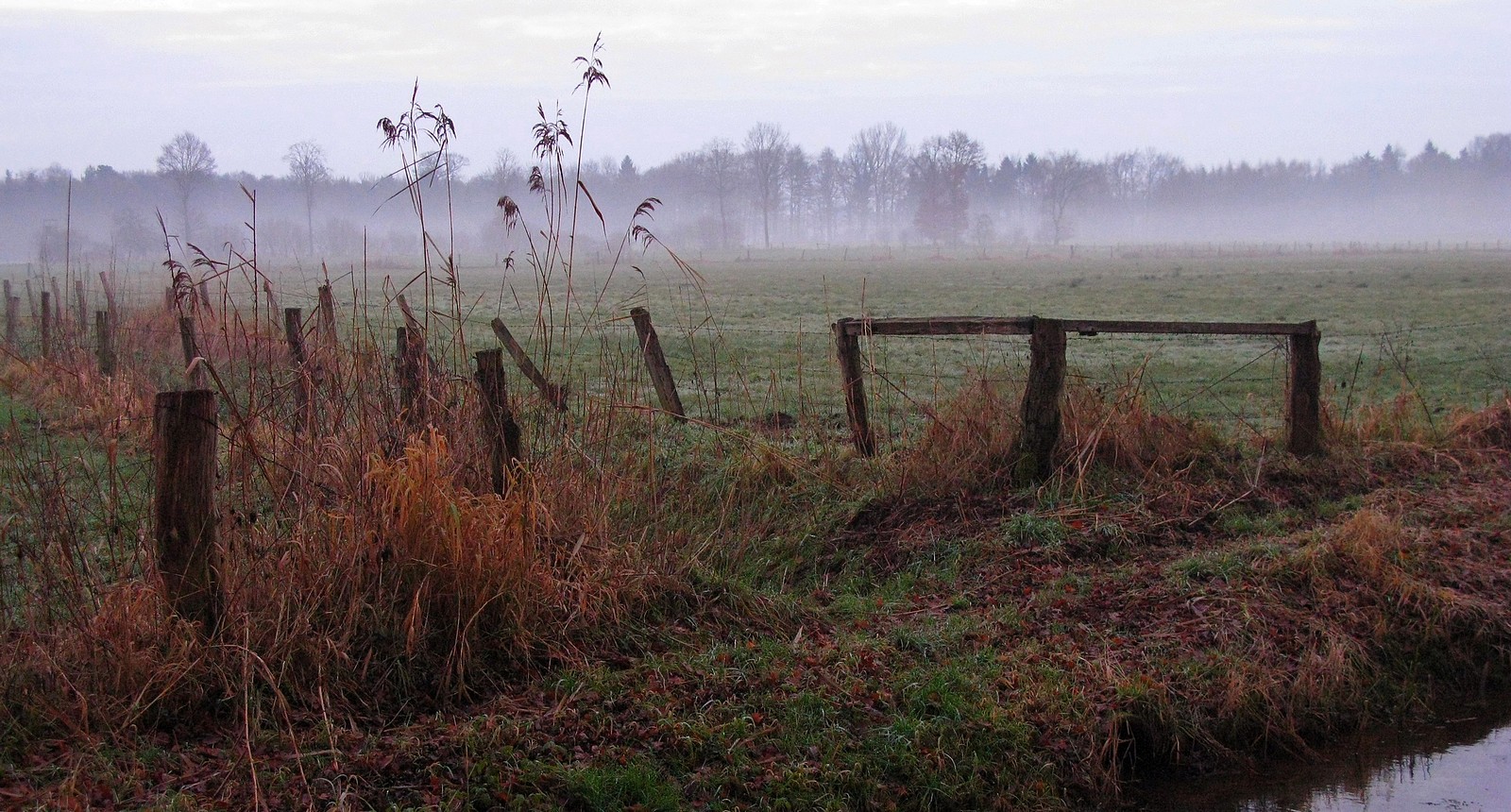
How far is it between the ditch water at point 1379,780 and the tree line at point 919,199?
109803 mm

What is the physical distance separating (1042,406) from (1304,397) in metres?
2.41

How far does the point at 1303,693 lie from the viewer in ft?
18.5

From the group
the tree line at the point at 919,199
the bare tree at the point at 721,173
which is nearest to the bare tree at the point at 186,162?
the tree line at the point at 919,199

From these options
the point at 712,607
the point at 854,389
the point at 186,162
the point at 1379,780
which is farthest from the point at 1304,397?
the point at 186,162

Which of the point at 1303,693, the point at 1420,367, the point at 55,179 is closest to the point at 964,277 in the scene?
the point at 1420,367

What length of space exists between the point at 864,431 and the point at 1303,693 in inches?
163

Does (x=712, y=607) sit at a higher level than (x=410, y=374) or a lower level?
lower

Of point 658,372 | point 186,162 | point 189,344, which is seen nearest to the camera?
point 189,344

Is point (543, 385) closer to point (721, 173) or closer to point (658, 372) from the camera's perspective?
point (658, 372)

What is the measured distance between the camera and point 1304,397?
8711 mm

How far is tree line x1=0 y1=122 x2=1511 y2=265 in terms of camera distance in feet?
429

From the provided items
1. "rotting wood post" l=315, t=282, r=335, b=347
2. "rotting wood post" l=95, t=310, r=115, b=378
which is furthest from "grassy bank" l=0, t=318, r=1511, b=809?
"rotting wood post" l=95, t=310, r=115, b=378

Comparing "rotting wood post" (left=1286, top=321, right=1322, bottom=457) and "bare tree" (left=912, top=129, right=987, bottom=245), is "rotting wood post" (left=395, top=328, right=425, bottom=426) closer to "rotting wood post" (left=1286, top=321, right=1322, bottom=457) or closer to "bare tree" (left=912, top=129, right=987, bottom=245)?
"rotting wood post" (left=1286, top=321, right=1322, bottom=457)

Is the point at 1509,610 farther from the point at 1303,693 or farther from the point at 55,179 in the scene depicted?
the point at 55,179
